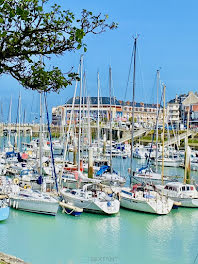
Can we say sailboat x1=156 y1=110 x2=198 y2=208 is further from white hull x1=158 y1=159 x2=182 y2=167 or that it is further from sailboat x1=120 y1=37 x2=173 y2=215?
white hull x1=158 y1=159 x2=182 y2=167

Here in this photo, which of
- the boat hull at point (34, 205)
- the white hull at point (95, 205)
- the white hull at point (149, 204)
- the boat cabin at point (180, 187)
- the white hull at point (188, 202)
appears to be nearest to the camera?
the boat hull at point (34, 205)

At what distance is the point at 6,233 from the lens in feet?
60.3

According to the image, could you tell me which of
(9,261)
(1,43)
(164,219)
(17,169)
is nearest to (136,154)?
(17,169)

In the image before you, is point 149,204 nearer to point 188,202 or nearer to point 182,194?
point 182,194

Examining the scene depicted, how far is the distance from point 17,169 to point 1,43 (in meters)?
29.7

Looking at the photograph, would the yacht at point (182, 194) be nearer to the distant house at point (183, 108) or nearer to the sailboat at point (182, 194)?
the sailboat at point (182, 194)

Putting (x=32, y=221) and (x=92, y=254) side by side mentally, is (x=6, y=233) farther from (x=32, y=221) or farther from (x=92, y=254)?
(x=92, y=254)

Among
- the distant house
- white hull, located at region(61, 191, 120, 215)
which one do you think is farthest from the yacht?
the distant house

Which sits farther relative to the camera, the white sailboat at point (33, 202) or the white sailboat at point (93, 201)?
the white sailboat at point (93, 201)

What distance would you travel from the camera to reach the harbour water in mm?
15984

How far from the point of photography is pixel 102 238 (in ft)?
60.0

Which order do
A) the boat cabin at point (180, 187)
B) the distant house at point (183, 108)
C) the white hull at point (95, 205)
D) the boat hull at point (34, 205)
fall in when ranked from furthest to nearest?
the distant house at point (183, 108) < the boat cabin at point (180, 187) < the white hull at point (95, 205) < the boat hull at point (34, 205)

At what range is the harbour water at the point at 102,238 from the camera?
16.0 metres

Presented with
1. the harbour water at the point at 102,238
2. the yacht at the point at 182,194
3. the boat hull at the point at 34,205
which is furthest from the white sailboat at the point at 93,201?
the yacht at the point at 182,194
